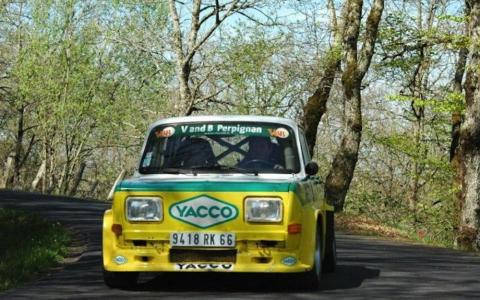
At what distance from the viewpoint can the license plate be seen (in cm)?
944

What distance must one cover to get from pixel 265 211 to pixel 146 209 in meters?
1.15

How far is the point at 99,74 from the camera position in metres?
59.4

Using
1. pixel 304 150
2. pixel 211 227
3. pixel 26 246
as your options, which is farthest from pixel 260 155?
pixel 26 246

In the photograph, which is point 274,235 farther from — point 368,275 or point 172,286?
point 368,275

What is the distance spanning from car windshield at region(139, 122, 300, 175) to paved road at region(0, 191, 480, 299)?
1.22 meters

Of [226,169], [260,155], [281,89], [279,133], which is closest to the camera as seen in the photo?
[226,169]

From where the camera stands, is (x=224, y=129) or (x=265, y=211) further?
(x=224, y=129)

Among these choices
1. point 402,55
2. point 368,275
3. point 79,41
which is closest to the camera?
point 368,275

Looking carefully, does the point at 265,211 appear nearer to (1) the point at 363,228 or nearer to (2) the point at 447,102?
(1) the point at 363,228

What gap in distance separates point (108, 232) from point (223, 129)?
1913 millimetres

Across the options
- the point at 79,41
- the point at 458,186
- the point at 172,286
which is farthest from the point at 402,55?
the point at 79,41

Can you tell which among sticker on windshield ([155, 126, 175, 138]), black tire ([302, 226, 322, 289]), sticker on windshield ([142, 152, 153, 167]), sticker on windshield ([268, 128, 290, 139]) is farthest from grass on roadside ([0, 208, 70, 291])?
sticker on windshield ([268, 128, 290, 139])

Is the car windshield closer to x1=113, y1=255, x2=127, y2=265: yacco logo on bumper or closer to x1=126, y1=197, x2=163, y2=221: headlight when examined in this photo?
x1=126, y1=197, x2=163, y2=221: headlight

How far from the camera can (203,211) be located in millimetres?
→ 9516
